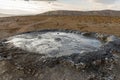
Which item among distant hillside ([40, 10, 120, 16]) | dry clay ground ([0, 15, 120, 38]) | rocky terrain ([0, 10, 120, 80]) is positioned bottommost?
distant hillside ([40, 10, 120, 16])

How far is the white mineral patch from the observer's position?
4.67 meters

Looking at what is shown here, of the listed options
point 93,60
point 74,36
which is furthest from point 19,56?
point 74,36

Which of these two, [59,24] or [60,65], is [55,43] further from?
[59,24]

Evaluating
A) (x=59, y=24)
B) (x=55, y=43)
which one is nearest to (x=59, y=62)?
(x=55, y=43)

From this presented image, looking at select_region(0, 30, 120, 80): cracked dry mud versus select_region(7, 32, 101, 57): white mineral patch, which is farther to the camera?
select_region(7, 32, 101, 57): white mineral patch

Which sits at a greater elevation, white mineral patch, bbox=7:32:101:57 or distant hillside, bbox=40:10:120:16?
white mineral patch, bbox=7:32:101:57

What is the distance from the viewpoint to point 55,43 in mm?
5062

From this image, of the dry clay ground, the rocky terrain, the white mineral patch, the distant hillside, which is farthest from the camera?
the distant hillside

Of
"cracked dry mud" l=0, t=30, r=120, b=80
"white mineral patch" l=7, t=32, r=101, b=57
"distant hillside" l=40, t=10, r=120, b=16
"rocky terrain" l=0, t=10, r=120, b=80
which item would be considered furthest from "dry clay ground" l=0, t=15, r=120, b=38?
"rocky terrain" l=0, t=10, r=120, b=80

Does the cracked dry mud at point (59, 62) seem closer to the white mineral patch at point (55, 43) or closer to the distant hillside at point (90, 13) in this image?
the white mineral patch at point (55, 43)

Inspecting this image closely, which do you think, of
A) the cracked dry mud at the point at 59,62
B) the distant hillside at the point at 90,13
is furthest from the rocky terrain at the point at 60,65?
the distant hillside at the point at 90,13

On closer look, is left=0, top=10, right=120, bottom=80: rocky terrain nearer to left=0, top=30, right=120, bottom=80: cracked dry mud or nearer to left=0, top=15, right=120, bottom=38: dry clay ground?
left=0, top=30, right=120, bottom=80: cracked dry mud

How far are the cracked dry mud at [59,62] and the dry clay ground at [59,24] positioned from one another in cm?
480

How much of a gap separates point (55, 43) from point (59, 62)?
88 centimetres
